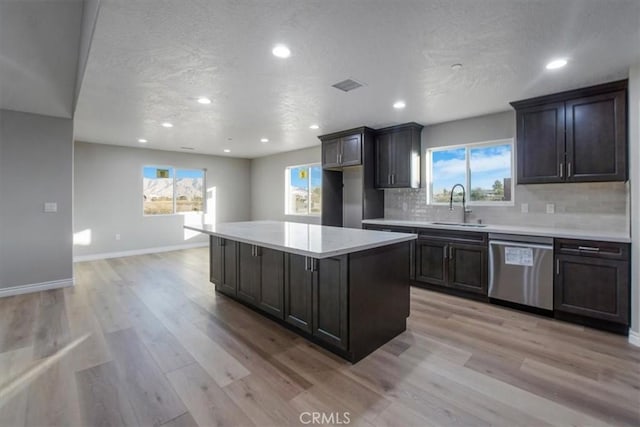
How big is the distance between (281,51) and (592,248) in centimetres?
335

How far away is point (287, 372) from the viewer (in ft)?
6.98

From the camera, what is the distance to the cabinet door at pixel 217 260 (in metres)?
3.82

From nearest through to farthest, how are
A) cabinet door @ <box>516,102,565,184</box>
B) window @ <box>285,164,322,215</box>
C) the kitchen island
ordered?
the kitchen island
cabinet door @ <box>516,102,565,184</box>
window @ <box>285,164,322,215</box>

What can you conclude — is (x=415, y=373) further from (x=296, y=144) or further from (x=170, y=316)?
(x=296, y=144)

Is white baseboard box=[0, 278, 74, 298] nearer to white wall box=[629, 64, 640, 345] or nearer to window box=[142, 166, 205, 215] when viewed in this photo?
window box=[142, 166, 205, 215]

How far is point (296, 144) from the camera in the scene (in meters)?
6.38

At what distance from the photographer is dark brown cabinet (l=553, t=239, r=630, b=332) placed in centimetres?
270

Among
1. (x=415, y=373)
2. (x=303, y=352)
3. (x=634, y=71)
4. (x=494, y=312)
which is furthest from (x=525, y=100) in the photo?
(x=303, y=352)

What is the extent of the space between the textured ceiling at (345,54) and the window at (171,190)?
2.96m

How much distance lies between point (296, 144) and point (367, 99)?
10.1ft

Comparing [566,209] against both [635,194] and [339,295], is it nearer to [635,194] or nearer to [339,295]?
[635,194]

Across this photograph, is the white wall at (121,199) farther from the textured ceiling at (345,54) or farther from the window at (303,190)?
the textured ceiling at (345,54)

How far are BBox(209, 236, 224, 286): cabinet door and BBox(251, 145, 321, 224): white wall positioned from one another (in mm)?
3031

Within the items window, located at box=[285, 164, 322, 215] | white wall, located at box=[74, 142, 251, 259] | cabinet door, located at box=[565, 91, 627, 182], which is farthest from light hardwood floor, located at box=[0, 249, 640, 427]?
window, located at box=[285, 164, 322, 215]
